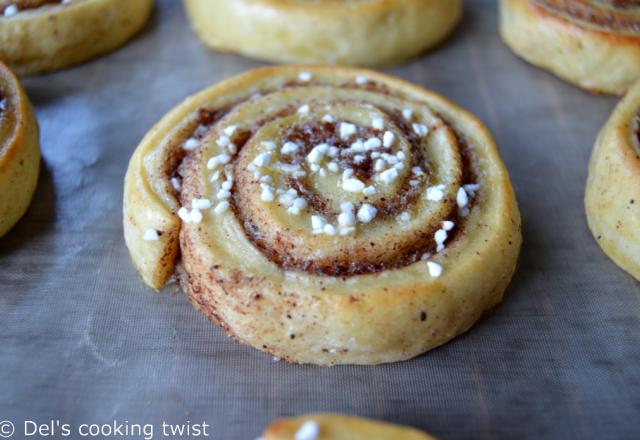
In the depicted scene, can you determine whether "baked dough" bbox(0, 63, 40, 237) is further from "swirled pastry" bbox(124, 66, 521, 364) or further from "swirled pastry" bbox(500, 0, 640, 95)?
"swirled pastry" bbox(500, 0, 640, 95)

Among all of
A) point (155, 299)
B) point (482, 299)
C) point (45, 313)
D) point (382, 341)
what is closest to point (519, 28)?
point (482, 299)

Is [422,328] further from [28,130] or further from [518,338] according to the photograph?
[28,130]

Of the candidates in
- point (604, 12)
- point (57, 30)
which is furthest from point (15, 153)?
point (604, 12)

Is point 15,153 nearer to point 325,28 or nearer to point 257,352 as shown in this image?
point 257,352

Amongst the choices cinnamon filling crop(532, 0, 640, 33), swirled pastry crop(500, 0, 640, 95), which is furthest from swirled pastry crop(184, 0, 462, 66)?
cinnamon filling crop(532, 0, 640, 33)

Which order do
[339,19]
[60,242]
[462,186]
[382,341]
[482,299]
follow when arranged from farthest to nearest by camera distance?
[339,19] → [60,242] → [462,186] → [482,299] → [382,341]

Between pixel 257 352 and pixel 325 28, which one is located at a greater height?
pixel 325 28
